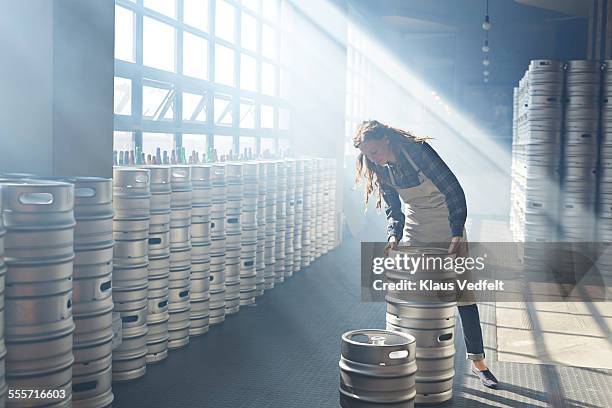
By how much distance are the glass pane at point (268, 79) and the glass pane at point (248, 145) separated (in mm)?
737

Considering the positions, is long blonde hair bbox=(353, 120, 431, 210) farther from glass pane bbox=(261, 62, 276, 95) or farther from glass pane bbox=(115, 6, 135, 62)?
glass pane bbox=(261, 62, 276, 95)

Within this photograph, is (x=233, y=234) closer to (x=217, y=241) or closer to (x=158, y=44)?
→ (x=217, y=241)

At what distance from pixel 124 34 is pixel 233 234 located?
5.71ft

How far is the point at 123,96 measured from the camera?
5.71 m

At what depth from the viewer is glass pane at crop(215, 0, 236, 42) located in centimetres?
773

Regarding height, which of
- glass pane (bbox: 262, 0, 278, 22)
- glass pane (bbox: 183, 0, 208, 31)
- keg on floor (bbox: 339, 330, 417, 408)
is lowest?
keg on floor (bbox: 339, 330, 417, 408)

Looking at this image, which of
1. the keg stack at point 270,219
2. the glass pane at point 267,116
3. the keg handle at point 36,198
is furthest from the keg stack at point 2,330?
the glass pane at point 267,116

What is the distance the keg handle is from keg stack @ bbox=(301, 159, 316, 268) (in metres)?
4.76

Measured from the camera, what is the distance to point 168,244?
451 cm

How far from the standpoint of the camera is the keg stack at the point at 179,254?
4.67 meters

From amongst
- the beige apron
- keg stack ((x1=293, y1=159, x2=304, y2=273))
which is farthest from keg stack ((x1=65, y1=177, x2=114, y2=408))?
keg stack ((x1=293, y1=159, x2=304, y2=273))

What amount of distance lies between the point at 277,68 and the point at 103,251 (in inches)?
262

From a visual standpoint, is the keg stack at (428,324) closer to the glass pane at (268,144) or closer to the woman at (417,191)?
the woman at (417,191)

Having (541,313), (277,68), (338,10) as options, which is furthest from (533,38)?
(541,313)
